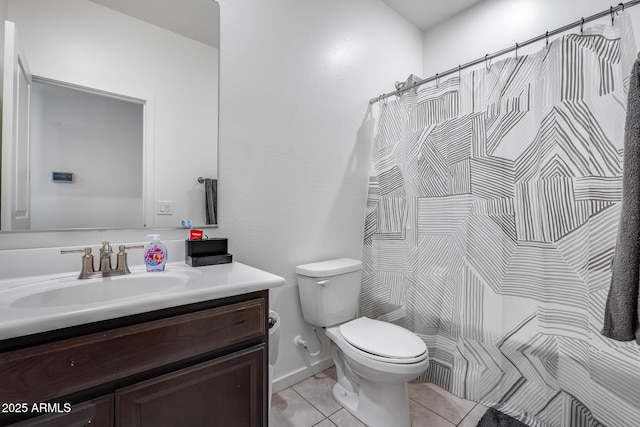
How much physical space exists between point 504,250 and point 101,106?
77.2 inches

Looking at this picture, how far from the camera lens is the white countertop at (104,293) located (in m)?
0.64

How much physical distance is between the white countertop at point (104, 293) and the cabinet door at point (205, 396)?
0.21 meters

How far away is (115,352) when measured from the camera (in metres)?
0.72

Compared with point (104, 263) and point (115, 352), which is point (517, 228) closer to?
point (115, 352)

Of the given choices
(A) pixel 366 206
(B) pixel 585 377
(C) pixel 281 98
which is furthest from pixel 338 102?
(B) pixel 585 377

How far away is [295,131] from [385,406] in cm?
153

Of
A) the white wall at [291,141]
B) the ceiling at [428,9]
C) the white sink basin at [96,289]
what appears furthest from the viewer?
the ceiling at [428,9]

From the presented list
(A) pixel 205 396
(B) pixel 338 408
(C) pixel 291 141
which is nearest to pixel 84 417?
(A) pixel 205 396

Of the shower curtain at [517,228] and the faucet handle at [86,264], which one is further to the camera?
the shower curtain at [517,228]

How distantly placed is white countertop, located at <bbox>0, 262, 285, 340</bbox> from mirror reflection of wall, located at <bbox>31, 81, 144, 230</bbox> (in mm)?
237

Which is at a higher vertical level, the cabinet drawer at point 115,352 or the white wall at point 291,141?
the white wall at point 291,141

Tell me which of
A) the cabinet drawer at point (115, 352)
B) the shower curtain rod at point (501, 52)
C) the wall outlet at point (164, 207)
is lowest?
the cabinet drawer at point (115, 352)

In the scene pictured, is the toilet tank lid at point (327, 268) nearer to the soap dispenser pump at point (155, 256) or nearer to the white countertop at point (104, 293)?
the white countertop at point (104, 293)

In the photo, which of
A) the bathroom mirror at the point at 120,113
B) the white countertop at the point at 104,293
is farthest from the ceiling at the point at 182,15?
the white countertop at the point at 104,293
